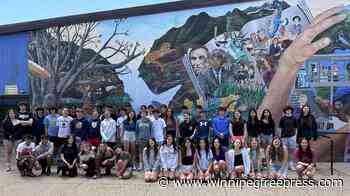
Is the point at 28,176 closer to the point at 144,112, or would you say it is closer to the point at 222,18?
the point at 144,112

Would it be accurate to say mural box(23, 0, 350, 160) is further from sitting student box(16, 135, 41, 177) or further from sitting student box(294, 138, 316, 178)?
sitting student box(16, 135, 41, 177)

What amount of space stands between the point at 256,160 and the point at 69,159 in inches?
162

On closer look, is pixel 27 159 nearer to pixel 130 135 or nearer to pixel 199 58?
pixel 130 135

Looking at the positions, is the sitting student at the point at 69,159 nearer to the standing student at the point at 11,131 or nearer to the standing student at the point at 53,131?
the standing student at the point at 53,131

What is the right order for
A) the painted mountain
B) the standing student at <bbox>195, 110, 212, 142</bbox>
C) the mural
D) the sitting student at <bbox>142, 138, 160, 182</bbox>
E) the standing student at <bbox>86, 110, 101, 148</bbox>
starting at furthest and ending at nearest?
the painted mountain < the mural < the standing student at <bbox>86, 110, 101, 148</bbox> < the standing student at <bbox>195, 110, 212, 142</bbox> < the sitting student at <bbox>142, 138, 160, 182</bbox>

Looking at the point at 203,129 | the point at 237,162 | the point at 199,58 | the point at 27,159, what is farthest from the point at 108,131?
the point at 199,58

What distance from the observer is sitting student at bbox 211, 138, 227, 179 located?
9.18m

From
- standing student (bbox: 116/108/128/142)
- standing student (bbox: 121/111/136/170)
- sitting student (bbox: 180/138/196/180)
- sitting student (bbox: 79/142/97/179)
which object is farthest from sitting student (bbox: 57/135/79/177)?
sitting student (bbox: 180/138/196/180)

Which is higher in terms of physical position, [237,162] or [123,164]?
[237,162]

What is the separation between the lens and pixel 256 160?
9.48m

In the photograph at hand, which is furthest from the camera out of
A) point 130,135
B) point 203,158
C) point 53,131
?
point 53,131

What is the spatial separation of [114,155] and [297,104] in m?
5.39

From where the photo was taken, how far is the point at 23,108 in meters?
10.9

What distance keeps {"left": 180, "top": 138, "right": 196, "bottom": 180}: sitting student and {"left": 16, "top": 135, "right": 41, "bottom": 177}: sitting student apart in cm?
336
